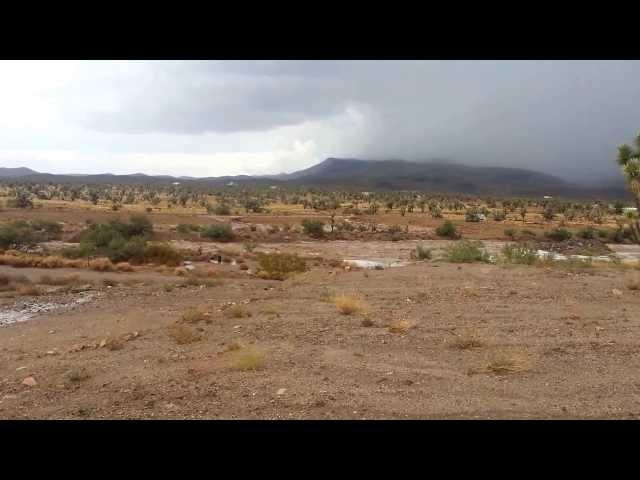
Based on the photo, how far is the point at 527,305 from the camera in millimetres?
12352

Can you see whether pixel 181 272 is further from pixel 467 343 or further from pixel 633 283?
pixel 633 283

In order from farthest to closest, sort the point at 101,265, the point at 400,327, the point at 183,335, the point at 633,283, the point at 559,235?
the point at 559,235 < the point at 101,265 < the point at 633,283 < the point at 400,327 < the point at 183,335

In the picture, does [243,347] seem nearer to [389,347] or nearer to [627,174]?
[389,347]

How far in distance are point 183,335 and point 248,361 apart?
240cm

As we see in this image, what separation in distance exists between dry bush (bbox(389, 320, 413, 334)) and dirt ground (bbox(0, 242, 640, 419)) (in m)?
0.08

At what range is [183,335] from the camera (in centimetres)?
973

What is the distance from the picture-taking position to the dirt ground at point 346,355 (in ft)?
20.6

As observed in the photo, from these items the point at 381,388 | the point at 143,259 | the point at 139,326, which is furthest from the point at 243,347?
the point at 143,259

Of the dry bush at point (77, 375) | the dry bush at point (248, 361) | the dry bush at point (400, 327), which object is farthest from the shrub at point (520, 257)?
the dry bush at point (77, 375)

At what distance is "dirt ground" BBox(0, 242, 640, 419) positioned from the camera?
247 inches

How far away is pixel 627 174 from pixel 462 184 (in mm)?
180714

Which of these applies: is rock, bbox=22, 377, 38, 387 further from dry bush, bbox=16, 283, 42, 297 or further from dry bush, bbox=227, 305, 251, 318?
dry bush, bbox=16, 283, 42, 297

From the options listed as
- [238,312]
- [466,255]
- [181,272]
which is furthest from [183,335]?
[466,255]

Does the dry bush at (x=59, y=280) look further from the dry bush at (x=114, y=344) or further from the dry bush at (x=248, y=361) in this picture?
the dry bush at (x=248, y=361)
